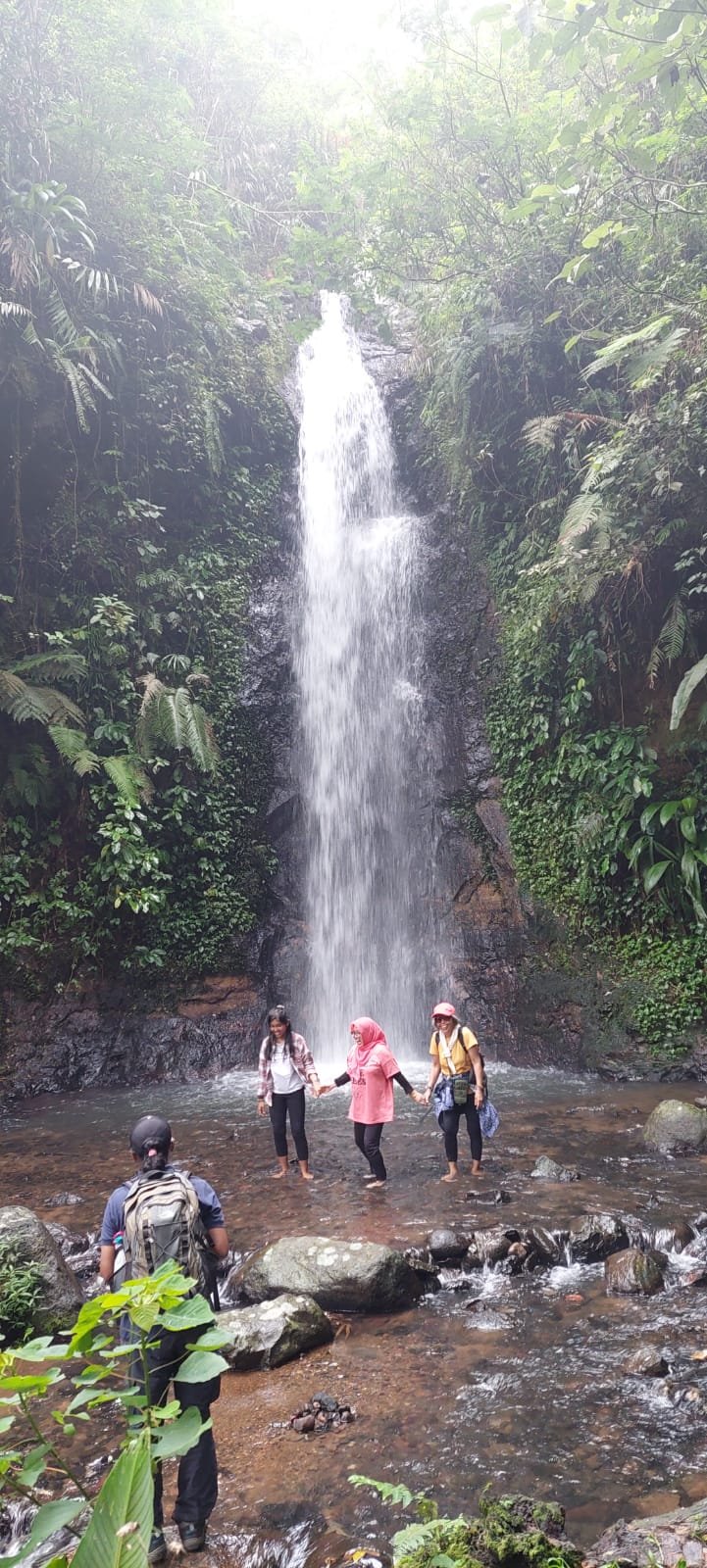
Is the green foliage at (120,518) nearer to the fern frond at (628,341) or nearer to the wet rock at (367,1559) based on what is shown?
the fern frond at (628,341)

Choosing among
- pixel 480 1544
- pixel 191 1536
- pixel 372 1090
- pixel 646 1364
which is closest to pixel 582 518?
pixel 372 1090

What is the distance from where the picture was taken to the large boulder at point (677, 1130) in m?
7.15

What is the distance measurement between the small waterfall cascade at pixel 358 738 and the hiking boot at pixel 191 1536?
28.2ft

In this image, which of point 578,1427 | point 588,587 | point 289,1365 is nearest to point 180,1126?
point 289,1365

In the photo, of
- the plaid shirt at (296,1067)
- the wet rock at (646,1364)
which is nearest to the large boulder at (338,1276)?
the wet rock at (646,1364)

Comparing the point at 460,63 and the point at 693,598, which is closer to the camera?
the point at 693,598

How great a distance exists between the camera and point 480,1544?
8.57 ft

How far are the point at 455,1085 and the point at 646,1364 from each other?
2.82 m

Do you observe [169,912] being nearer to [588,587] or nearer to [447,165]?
[588,587]

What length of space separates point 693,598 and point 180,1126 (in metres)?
8.88

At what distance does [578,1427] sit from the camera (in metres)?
3.68

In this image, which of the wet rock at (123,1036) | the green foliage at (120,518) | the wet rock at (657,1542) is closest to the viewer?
the wet rock at (657,1542)

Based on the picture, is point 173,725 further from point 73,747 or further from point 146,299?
point 146,299

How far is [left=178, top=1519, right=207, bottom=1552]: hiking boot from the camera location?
A: 3020 millimetres
